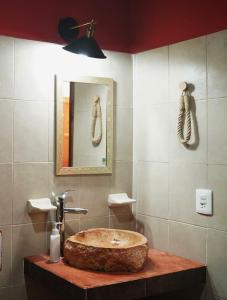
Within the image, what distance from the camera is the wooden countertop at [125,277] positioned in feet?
6.30

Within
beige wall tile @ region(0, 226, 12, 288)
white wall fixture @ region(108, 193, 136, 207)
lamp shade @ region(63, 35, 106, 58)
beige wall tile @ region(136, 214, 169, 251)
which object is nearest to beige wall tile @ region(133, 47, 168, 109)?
lamp shade @ region(63, 35, 106, 58)

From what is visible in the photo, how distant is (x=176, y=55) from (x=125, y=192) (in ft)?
2.84

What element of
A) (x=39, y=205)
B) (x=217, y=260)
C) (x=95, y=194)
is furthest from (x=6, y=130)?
(x=217, y=260)

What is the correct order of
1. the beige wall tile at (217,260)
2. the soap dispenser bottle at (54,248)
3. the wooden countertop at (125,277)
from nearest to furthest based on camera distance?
the wooden countertop at (125,277) < the beige wall tile at (217,260) < the soap dispenser bottle at (54,248)

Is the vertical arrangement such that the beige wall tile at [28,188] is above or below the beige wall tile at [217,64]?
below

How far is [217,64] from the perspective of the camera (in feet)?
7.09

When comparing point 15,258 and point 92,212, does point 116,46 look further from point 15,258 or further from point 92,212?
point 15,258

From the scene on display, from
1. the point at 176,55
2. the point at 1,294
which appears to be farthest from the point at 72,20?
the point at 1,294

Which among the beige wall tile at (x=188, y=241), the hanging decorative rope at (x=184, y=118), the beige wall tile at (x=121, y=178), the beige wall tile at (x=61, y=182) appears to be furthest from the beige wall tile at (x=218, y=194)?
the beige wall tile at (x=61, y=182)

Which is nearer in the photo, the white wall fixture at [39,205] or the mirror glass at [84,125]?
the white wall fixture at [39,205]

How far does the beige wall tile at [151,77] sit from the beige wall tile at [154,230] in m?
0.67

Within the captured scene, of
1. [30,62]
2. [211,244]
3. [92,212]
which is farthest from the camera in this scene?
[92,212]

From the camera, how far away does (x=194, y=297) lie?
231 centimetres

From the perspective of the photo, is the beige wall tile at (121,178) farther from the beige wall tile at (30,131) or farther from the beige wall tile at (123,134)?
the beige wall tile at (30,131)
